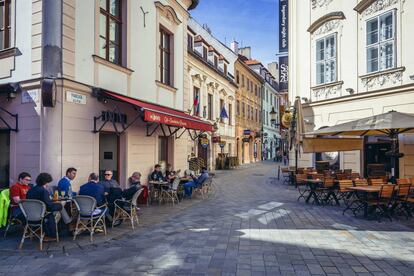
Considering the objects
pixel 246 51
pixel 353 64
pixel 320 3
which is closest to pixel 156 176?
pixel 353 64

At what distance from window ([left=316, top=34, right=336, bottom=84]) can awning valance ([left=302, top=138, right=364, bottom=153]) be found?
3.51m

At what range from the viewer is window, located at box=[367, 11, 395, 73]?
12.6 m

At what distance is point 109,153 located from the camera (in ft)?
34.7

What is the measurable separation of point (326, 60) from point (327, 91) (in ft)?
4.75

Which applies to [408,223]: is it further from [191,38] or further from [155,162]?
[191,38]

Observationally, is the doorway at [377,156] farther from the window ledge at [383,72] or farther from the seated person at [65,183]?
the seated person at [65,183]

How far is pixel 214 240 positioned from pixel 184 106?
873cm

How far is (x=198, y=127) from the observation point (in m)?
12.2

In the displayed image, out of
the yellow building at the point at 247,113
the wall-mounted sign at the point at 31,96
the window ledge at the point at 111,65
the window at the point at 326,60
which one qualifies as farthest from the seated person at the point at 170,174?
the yellow building at the point at 247,113

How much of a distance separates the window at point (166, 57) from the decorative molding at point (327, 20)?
22.5 ft

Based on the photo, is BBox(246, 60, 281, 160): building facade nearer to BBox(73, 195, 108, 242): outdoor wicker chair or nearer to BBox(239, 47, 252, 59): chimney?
BBox(239, 47, 252, 59): chimney

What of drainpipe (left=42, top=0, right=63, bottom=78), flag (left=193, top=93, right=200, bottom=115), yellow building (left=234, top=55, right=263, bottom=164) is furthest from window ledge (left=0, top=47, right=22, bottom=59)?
yellow building (left=234, top=55, right=263, bottom=164)

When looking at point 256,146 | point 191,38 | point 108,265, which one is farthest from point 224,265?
point 256,146

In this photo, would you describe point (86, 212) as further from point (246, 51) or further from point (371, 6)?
point (246, 51)
